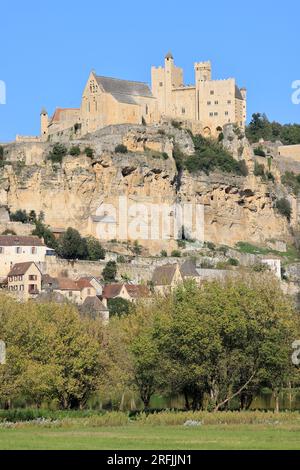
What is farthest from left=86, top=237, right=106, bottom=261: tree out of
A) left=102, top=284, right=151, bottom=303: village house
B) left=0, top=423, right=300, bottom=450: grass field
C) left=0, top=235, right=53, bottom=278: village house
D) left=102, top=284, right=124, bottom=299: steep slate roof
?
left=0, top=423, right=300, bottom=450: grass field

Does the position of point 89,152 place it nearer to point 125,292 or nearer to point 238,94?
point 125,292

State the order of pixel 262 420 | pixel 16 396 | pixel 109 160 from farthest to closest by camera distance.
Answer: pixel 109 160 < pixel 16 396 < pixel 262 420

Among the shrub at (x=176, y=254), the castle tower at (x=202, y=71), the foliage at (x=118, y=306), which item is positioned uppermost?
the castle tower at (x=202, y=71)

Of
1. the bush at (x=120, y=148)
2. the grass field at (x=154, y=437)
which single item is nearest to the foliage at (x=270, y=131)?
the bush at (x=120, y=148)

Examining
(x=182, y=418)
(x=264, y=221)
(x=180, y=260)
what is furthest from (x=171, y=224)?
(x=182, y=418)

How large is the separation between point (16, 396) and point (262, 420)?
47.0 feet

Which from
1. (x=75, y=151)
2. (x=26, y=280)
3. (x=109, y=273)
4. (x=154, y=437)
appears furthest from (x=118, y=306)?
(x=154, y=437)

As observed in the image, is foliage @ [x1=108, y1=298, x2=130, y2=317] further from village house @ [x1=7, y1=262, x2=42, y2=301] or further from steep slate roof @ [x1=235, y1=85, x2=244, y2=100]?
steep slate roof @ [x1=235, y1=85, x2=244, y2=100]

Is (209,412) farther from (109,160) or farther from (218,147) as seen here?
(218,147)

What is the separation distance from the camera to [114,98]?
124m

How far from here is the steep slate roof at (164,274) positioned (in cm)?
10888

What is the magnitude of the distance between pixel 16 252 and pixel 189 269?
49.2ft

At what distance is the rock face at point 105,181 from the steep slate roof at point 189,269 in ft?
19.8

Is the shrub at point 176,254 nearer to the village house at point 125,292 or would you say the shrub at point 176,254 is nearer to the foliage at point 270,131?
the village house at point 125,292
